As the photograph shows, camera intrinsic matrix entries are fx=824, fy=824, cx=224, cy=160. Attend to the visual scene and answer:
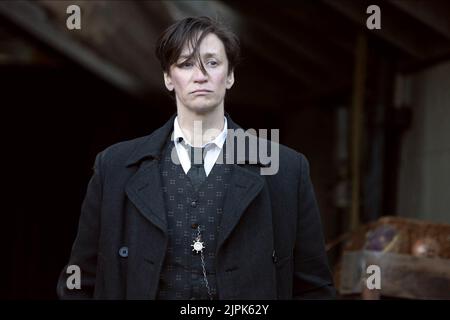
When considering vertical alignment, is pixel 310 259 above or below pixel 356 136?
below

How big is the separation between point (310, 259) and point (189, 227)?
19.1 inches

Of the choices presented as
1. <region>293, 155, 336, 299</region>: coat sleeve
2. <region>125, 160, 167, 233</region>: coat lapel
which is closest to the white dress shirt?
<region>125, 160, 167, 233</region>: coat lapel

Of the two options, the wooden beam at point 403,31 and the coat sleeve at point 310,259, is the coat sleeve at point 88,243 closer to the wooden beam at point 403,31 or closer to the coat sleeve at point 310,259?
the coat sleeve at point 310,259

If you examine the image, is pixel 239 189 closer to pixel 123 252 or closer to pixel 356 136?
pixel 123 252

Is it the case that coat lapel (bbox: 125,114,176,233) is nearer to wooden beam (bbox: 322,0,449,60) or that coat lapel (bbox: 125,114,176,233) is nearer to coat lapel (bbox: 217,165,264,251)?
coat lapel (bbox: 217,165,264,251)

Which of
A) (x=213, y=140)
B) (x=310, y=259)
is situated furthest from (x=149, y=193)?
(x=310, y=259)

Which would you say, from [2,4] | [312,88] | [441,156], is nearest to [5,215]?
[2,4]

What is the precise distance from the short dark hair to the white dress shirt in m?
0.23

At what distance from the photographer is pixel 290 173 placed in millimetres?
3020

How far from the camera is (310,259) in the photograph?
9.80 feet

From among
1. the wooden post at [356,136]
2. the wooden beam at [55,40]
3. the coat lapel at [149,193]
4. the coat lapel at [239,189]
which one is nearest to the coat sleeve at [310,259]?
the coat lapel at [239,189]

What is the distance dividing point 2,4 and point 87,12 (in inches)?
37.8

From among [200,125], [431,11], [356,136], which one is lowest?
[200,125]
